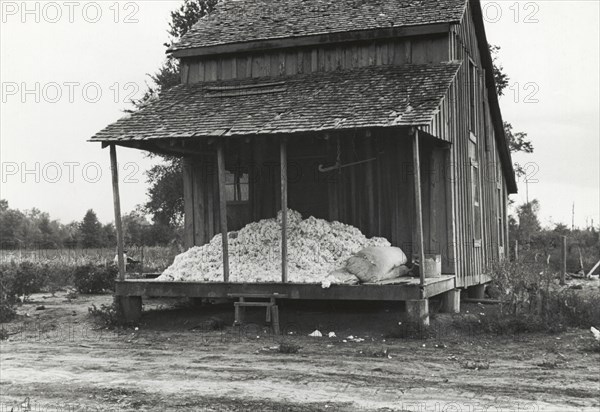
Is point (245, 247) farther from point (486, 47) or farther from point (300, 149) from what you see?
point (486, 47)

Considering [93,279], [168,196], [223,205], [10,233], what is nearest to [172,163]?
[168,196]

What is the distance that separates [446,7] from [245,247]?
274 inches

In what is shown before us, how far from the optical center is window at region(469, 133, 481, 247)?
18009 mm

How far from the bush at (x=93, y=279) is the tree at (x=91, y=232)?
1318 inches

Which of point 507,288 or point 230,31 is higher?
point 230,31

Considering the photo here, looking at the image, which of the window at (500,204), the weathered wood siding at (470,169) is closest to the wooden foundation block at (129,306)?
the weathered wood siding at (470,169)

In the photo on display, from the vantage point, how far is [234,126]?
14133mm

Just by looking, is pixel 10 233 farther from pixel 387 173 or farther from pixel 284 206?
pixel 284 206

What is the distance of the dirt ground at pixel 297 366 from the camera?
8523 mm

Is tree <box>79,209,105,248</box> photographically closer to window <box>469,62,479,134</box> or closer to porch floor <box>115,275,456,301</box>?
window <box>469,62,479,134</box>

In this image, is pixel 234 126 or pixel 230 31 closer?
pixel 234 126

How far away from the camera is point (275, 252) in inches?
592

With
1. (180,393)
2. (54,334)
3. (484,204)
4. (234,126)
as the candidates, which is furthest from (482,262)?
(180,393)

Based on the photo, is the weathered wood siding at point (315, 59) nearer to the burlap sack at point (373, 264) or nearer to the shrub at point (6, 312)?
the burlap sack at point (373, 264)
